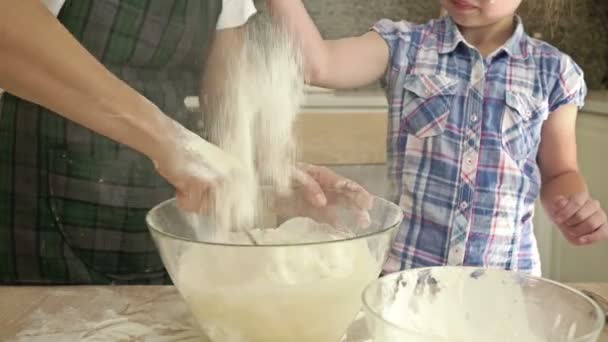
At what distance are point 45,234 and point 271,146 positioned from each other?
0.32 metres

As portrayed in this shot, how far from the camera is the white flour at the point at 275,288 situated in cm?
47

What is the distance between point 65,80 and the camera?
19.4 inches

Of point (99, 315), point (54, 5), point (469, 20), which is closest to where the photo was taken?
point (99, 315)

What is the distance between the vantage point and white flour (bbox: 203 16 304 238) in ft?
1.88

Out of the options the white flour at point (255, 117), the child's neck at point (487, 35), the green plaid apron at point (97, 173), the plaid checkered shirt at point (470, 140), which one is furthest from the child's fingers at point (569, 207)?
the green plaid apron at point (97, 173)

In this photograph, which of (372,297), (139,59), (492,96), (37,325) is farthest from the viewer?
(492,96)

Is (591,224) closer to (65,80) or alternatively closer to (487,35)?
(487,35)

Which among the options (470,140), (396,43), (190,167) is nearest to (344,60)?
(396,43)

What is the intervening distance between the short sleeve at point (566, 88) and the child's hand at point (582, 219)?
0.58ft

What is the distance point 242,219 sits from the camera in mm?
579

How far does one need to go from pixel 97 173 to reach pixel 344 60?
401 mm

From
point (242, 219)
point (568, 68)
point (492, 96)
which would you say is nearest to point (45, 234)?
point (242, 219)

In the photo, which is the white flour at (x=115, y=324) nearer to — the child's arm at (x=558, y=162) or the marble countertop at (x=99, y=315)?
the marble countertop at (x=99, y=315)

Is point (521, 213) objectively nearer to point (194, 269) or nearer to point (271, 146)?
point (271, 146)
